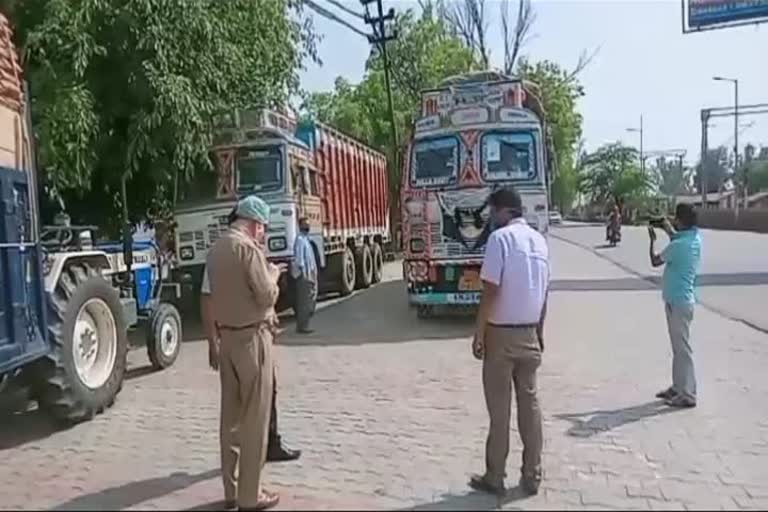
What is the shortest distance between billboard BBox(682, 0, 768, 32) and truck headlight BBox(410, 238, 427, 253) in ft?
78.4

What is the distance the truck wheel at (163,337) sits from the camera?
10.7m

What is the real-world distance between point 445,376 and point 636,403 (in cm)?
222

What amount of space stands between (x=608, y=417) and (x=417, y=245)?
6.07 meters

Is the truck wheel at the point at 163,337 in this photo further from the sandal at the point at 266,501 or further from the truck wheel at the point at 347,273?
the truck wheel at the point at 347,273

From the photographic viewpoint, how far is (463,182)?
13258 mm

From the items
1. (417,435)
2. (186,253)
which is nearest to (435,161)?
(186,253)

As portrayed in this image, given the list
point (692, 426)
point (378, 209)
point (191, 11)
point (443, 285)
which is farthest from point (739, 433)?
point (378, 209)

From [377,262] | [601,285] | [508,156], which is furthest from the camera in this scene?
[377,262]

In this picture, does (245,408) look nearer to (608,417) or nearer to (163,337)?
(608,417)

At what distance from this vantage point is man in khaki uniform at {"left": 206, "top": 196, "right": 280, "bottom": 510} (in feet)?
17.7

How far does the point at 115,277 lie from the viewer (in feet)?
35.4

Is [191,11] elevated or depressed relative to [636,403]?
elevated

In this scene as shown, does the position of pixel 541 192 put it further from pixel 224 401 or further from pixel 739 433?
pixel 224 401

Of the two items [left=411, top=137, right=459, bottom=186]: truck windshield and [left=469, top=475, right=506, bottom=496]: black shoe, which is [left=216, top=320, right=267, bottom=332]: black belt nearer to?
[left=469, top=475, right=506, bottom=496]: black shoe
